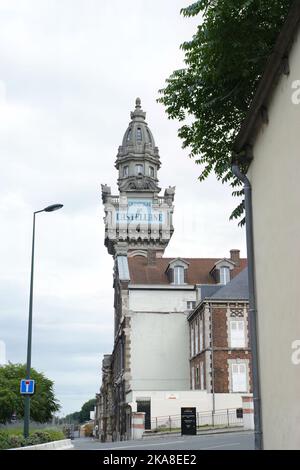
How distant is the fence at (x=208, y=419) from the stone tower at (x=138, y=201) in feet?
111

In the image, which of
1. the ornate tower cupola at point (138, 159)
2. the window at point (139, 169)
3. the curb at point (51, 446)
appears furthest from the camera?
the window at point (139, 169)

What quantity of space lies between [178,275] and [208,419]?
1729cm

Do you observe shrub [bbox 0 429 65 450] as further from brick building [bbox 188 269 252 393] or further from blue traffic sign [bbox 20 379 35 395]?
brick building [bbox 188 269 252 393]

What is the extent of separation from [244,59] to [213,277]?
144ft

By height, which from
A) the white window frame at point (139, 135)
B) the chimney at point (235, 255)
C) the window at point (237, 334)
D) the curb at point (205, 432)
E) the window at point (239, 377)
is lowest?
the curb at point (205, 432)

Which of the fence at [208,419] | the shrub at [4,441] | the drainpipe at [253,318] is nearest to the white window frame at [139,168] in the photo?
the fence at [208,419]

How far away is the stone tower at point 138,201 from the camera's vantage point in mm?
81438

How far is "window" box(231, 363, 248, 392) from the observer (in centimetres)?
4350

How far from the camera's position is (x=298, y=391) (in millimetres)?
10273

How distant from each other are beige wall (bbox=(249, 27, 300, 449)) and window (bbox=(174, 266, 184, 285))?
43.1 m

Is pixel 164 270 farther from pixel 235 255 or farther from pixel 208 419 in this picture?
pixel 208 419

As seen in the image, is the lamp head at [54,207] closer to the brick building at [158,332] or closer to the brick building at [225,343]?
the brick building at [158,332]

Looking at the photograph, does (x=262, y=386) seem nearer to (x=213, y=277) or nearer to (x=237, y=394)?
(x=237, y=394)
